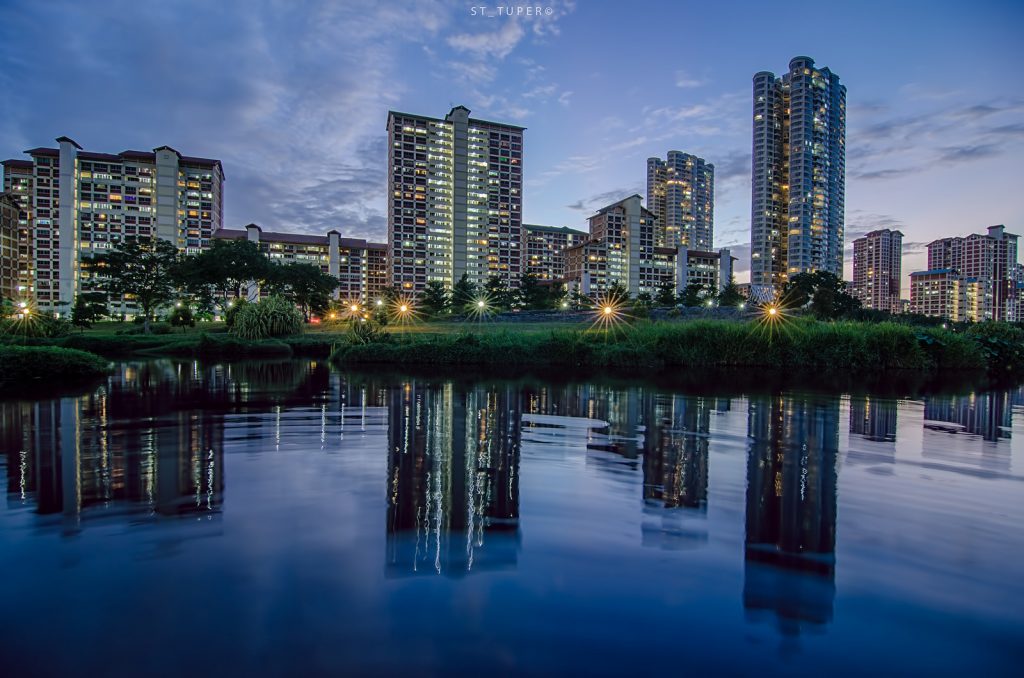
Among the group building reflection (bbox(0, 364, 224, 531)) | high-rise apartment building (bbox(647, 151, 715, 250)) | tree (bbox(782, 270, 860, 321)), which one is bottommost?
building reflection (bbox(0, 364, 224, 531))

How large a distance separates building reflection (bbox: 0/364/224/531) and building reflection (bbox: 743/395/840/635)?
18.7ft

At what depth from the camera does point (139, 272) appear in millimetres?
54906

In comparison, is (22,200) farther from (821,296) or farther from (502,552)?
(502,552)

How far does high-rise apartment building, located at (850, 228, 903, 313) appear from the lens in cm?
18150

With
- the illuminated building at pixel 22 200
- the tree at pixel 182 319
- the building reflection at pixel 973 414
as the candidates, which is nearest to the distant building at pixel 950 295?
the building reflection at pixel 973 414

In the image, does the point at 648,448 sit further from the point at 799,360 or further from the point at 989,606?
the point at 799,360

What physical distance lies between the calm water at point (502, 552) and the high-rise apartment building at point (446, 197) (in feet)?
354

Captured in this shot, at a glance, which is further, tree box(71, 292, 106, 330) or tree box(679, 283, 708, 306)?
tree box(679, 283, 708, 306)

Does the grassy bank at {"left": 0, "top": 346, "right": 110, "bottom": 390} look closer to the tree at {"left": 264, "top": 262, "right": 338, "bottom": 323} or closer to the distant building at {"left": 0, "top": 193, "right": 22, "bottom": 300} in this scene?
the tree at {"left": 264, "top": 262, "right": 338, "bottom": 323}

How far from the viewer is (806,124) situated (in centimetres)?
11575

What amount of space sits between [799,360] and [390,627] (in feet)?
95.5

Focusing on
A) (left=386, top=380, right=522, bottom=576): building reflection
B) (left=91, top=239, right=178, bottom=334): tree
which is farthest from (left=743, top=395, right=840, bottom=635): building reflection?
(left=91, top=239, right=178, bottom=334): tree

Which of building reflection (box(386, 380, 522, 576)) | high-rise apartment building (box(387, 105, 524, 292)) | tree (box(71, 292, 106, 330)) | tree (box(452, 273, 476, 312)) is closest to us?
building reflection (box(386, 380, 522, 576))

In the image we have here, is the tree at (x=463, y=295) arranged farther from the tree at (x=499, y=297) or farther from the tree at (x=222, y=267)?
the tree at (x=222, y=267)
